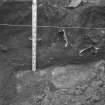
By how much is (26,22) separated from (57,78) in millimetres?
1725

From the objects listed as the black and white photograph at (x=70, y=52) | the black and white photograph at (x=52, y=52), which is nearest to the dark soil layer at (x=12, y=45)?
the black and white photograph at (x=52, y=52)

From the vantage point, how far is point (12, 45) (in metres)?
5.59

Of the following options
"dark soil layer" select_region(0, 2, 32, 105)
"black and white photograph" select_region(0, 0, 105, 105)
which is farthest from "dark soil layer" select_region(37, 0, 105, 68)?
"dark soil layer" select_region(0, 2, 32, 105)

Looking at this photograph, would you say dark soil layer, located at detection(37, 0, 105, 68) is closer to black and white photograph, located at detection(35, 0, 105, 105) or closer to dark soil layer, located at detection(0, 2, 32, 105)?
black and white photograph, located at detection(35, 0, 105, 105)

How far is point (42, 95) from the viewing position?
4824mm

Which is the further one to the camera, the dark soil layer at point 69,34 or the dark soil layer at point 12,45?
the dark soil layer at point 69,34

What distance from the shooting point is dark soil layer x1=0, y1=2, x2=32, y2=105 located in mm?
4957

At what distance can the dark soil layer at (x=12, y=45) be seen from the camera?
496cm

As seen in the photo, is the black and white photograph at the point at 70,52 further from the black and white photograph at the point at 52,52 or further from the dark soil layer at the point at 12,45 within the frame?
the dark soil layer at the point at 12,45

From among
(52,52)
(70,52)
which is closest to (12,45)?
(52,52)

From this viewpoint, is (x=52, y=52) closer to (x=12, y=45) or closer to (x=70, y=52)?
(x=70, y=52)

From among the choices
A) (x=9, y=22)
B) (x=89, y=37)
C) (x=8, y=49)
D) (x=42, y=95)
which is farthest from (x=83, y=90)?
(x=9, y=22)

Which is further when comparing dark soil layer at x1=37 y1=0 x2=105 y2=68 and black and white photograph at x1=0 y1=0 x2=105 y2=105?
dark soil layer at x1=37 y1=0 x2=105 y2=68

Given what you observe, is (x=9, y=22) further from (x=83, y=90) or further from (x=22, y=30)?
(x=83, y=90)
